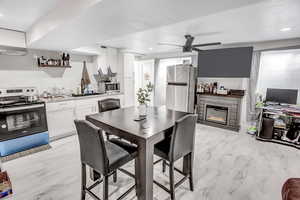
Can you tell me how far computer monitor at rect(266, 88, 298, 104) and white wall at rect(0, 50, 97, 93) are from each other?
4957 millimetres

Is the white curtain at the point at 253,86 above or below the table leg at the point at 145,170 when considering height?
above

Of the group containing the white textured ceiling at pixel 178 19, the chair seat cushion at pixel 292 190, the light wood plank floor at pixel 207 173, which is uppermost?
the white textured ceiling at pixel 178 19

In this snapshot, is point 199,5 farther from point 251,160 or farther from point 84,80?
point 84,80

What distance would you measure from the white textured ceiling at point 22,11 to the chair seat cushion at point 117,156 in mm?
1954

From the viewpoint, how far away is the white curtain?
13.2 feet

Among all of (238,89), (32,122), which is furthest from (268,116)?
(32,122)

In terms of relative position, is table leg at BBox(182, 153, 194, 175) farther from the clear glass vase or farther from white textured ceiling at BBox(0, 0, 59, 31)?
white textured ceiling at BBox(0, 0, 59, 31)

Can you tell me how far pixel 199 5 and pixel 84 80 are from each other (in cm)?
377

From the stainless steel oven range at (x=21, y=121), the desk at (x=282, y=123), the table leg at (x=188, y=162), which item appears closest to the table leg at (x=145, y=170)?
the table leg at (x=188, y=162)

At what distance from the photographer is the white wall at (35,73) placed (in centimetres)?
312

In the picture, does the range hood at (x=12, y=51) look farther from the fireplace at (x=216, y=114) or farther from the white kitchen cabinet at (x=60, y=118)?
the fireplace at (x=216, y=114)

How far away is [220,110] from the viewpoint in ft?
13.9

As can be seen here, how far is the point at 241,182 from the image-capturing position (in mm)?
2059

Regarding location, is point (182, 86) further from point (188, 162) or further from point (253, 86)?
point (188, 162)
